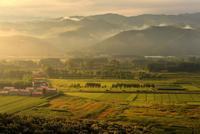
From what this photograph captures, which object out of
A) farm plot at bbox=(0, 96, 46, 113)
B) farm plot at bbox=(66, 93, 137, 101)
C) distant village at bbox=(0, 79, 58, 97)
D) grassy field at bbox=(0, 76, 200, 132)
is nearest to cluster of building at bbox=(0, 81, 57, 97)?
distant village at bbox=(0, 79, 58, 97)

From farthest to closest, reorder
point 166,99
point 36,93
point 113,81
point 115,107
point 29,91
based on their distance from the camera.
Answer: point 113,81
point 29,91
point 36,93
point 166,99
point 115,107

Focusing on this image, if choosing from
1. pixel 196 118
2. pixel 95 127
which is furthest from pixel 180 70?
pixel 95 127

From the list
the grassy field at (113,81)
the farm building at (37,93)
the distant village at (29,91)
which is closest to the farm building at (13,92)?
the distant village at (29,91)

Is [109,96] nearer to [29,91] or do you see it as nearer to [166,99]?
[166,99]

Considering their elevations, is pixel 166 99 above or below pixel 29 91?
below

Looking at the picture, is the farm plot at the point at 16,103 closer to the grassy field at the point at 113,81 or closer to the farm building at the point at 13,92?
the farm building at the point at 13,92

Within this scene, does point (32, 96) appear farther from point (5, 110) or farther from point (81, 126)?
point (81, 126)

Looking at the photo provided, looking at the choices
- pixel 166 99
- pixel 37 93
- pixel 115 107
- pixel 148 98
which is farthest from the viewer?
pixel 37 93

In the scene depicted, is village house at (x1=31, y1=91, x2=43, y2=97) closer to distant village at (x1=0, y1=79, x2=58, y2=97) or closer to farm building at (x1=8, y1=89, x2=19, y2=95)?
distant village at (x1=0, y1=79, x2=58, y2=97)

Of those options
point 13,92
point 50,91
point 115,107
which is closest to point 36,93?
point 50,91
